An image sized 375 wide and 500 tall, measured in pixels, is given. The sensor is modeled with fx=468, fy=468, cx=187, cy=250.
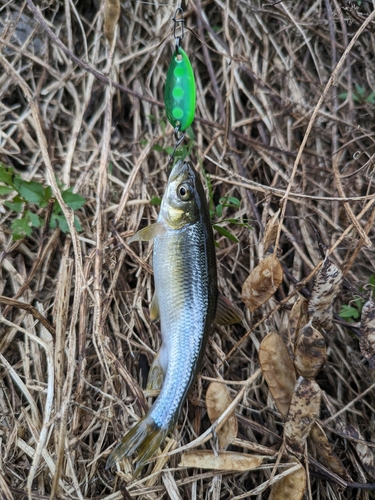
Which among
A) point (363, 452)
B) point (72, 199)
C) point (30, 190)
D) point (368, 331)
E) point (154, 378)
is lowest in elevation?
point (363, 452)

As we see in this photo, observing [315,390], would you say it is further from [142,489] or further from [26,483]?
[26,483]

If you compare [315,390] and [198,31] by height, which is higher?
[198,31]

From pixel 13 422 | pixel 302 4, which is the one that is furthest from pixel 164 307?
pixel 302 4

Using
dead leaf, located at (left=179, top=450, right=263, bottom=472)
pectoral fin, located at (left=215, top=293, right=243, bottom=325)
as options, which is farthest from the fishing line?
dead leaf, located at (left=179, top=450, right=263, bottom=472)

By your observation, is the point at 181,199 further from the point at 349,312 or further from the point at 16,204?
the point at 349,312

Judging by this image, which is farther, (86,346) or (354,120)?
(354,120)

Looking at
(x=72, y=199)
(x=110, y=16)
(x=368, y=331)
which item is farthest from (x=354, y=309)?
(x=110, y=16)

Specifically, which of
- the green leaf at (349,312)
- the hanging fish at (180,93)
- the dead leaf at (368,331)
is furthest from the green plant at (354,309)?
the hanging fish at (180,93)
